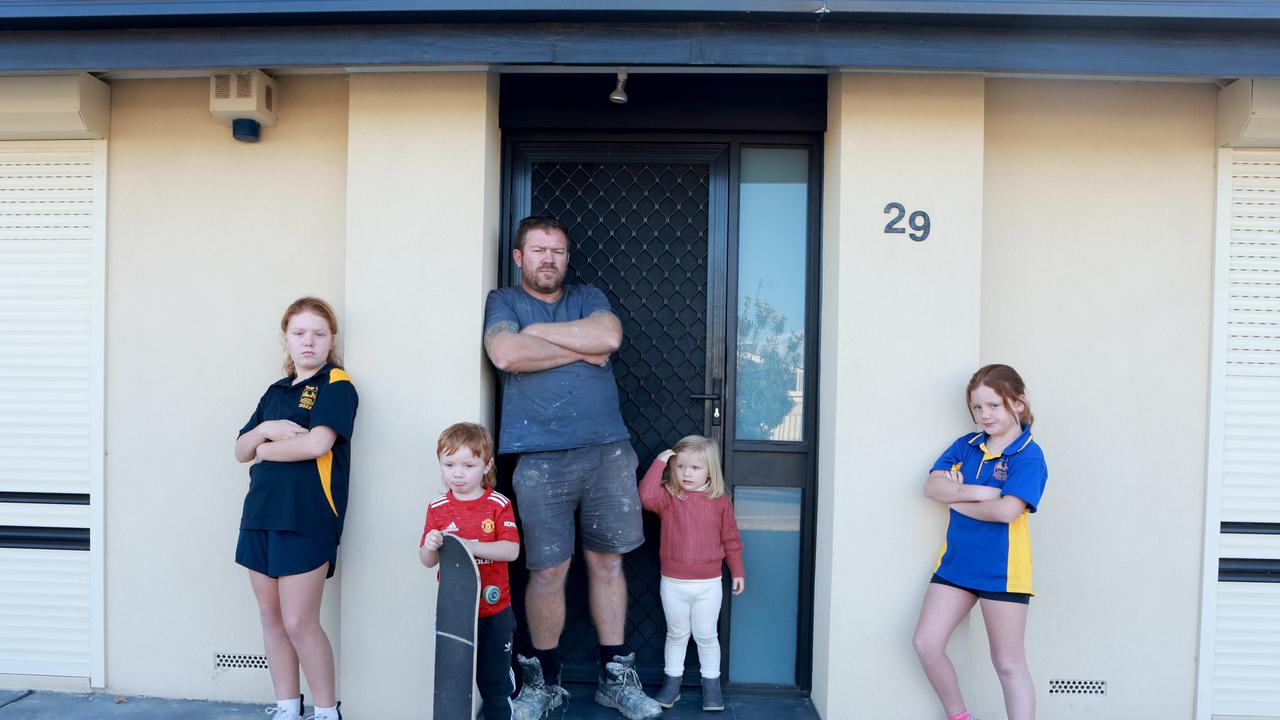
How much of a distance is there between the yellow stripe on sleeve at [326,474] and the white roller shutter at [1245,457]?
147 inches

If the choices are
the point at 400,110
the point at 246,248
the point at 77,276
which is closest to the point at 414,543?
the point at 246,248

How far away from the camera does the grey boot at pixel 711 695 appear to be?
12.0 feet

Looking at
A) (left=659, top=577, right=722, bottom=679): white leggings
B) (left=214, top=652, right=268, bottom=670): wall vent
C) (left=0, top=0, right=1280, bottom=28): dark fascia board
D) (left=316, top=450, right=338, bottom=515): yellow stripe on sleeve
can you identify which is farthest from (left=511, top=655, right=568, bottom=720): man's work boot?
(left=0, top=0, right=1280, bottom=28): dark fascia board

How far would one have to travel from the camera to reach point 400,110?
3.55m

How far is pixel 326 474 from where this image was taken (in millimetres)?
3311

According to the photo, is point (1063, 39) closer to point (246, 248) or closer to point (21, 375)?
point (246, 248)

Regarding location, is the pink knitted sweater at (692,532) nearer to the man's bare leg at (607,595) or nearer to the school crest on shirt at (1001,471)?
the man's bare leg at (607,595)

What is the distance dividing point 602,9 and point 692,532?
6.98 ft

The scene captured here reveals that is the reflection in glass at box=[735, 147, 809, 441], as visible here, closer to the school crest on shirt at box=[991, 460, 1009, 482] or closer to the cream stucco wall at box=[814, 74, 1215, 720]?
the cream stucco wall at box=[814, 74, 1215, 720]

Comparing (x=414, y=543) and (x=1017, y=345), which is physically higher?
(x=1017, y=345)

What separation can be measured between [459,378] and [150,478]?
1604mm

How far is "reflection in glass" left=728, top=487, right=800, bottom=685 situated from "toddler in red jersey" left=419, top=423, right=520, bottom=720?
117 cm

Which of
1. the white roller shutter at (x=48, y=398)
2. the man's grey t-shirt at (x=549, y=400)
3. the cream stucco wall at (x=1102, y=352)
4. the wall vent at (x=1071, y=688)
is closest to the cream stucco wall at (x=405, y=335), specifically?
the man's grey t-shirt at (x=549, y=400)

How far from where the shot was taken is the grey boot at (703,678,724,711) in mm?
3656
